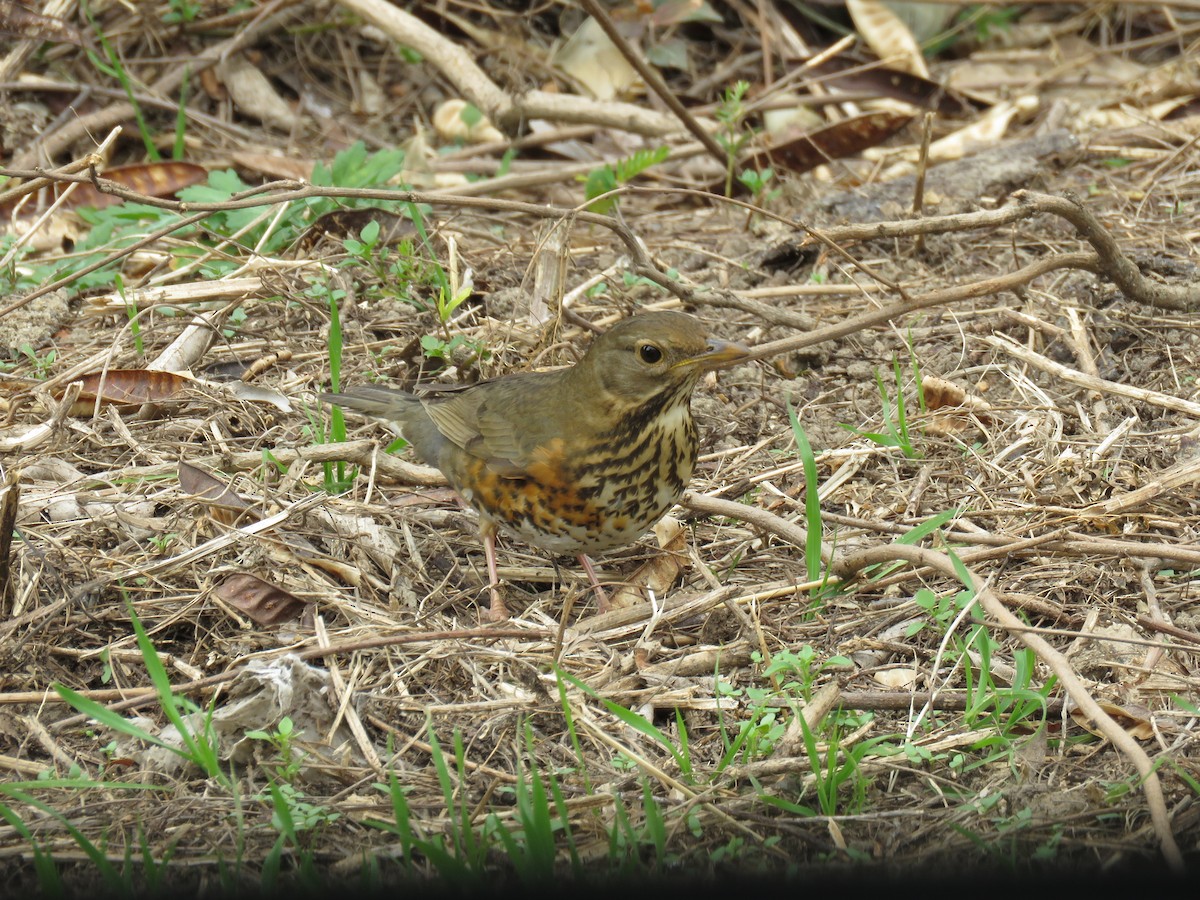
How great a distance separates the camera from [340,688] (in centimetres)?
358

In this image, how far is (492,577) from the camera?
14.3 feet

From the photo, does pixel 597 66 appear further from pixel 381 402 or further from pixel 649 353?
pixel 649 353

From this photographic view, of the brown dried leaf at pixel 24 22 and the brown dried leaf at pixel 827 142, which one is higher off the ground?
the brown dried leaf at pixel 24 22

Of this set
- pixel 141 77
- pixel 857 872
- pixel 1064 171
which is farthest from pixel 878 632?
pixel 141 77

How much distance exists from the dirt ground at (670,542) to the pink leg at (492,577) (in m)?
0.06

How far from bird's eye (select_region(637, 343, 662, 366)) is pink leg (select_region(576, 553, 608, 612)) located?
2.39 feet

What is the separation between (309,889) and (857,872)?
3.89 feet

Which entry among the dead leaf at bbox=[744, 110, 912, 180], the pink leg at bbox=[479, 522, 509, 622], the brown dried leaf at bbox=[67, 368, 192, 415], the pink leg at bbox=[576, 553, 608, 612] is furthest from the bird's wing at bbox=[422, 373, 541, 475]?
the dead leaf at bbox=[744, 110, 912, 180]

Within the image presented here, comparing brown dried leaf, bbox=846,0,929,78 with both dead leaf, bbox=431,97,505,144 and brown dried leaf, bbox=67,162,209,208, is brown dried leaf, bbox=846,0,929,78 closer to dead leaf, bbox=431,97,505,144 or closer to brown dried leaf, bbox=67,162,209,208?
dead leaf, bbox=431,97,505,144

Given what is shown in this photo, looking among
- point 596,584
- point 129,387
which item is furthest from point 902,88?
point 129,387

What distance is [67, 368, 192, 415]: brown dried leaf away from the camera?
501cm

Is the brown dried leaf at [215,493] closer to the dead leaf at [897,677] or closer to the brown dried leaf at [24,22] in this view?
the dead leaf at [897,677]

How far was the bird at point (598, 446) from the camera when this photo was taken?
4.14 m

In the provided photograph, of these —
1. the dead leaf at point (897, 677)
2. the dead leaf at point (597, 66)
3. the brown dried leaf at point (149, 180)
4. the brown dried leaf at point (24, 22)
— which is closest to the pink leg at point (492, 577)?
the dead leaf at point (897, 677)
